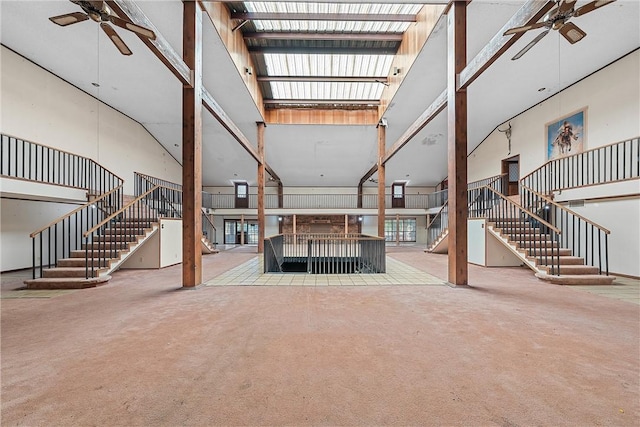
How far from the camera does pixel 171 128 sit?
35.9 feet

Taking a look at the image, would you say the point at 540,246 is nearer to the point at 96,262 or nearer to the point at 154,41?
the point at 154,41

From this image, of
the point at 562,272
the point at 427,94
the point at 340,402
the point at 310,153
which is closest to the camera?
the point at 340,402

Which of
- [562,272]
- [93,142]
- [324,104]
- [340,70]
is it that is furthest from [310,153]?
[562,272]

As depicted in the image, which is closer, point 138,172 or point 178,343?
point 178,343

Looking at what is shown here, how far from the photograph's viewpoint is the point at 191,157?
443cm

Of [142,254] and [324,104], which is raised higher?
[324,104]

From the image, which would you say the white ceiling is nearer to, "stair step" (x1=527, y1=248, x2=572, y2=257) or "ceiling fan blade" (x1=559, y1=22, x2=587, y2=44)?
"ceiling fan blade" (x1=559, y1=22, x2=587, y2=44)

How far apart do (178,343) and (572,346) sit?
349 centimetres

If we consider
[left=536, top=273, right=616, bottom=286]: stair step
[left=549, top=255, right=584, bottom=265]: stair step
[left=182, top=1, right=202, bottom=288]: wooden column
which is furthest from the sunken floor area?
[left=549, top=255, right=584, bottom=265]: stair step

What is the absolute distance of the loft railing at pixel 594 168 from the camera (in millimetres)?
5638

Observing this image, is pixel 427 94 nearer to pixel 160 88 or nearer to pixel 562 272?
pixel 562 272

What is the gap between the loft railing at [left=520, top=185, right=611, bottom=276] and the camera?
19.3 ft

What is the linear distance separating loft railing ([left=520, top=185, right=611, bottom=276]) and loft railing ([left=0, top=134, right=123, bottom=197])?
11.2 meters

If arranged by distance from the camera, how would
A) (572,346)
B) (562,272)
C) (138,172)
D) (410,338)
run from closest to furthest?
(572,346)
(410,338)
(562,272)
(138,172)
